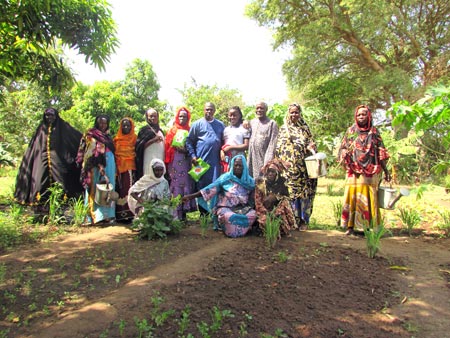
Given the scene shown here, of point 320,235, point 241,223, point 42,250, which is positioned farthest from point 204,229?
point 42,250

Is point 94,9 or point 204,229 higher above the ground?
point 94,9

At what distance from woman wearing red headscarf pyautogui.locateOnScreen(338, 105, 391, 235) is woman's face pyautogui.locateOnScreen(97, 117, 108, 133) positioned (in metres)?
3.39

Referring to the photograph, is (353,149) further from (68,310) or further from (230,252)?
(68,310)

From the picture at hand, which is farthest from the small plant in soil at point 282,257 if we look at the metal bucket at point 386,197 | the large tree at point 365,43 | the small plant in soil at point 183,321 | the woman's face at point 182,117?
the large tree at point 365,43

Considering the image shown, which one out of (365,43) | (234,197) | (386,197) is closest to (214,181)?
(234,197)

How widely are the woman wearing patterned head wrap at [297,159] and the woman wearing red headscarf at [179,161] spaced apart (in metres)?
1.39

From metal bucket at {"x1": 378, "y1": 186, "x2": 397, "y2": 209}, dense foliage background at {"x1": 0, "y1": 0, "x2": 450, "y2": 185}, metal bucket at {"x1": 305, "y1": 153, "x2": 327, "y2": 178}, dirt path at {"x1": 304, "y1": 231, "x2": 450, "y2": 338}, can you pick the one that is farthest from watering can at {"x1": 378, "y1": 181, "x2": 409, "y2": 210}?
dense foliage background at {"x1": 0, "y1": 0, "x2": 450, "y2": 185}

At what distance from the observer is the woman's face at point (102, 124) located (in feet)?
18.4

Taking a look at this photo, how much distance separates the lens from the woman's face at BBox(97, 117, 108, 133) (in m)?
5.60

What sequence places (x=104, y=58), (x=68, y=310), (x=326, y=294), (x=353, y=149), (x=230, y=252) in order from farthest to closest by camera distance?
(x=353, y=149) < (x=104, y=58) < (x=230, y=252) < (x=326, y=294) < (x=68, y=310)

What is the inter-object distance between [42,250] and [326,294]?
3.11 metres

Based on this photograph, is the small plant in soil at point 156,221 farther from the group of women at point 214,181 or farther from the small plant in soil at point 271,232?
the small plant in soil at point 271,232

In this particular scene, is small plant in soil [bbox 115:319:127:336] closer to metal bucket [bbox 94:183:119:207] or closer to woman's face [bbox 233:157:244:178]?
woman's face [bbox 233:157:244:178]

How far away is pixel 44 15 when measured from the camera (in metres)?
4.37
